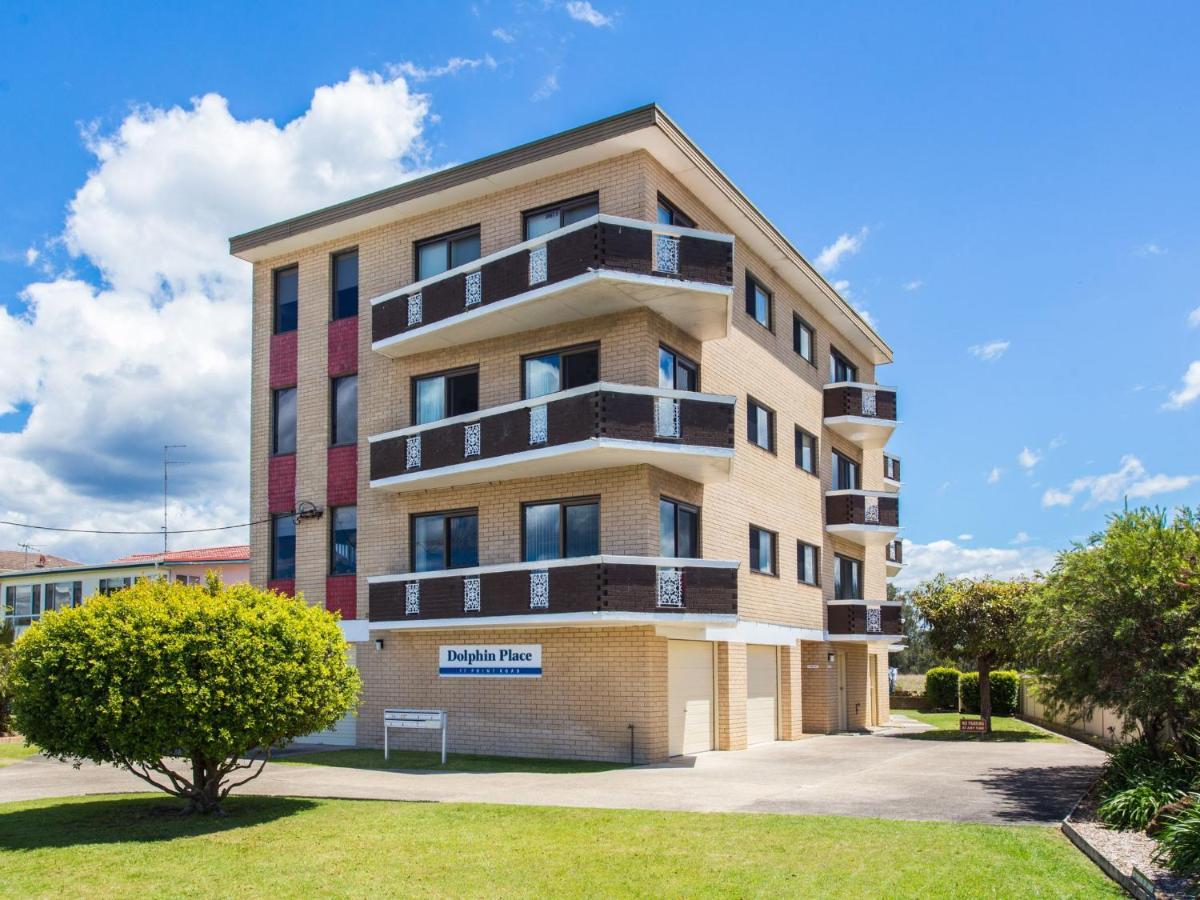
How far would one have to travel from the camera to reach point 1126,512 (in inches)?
680

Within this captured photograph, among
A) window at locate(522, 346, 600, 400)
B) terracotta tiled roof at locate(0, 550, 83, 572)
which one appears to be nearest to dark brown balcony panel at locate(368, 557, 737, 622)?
window at locate(522, 346, 600, 400)

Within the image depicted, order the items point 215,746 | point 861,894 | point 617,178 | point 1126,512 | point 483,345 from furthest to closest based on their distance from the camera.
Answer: point 483,345
point 617,178
point 1126,512
point 215,746
point 861,894

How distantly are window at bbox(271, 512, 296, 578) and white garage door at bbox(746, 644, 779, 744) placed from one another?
11420 millimetres

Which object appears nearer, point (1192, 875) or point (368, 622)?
point (1192, 875)

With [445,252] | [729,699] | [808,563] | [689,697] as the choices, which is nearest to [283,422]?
[445,252]

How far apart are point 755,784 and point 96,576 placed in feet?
114

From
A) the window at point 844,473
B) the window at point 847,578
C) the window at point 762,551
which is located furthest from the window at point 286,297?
the window at point 847,578

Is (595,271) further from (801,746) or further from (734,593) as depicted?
(801,746)

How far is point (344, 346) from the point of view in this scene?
86.7ft

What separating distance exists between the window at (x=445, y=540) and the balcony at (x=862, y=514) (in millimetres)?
12030

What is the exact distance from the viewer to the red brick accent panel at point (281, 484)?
27.0m

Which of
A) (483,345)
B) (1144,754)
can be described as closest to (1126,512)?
(1144,754)

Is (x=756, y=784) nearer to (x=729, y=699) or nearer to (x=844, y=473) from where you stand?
(x=729, y=699)

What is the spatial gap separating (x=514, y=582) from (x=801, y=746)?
354 inches
